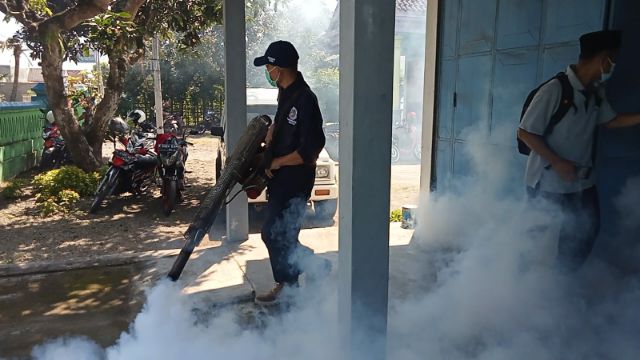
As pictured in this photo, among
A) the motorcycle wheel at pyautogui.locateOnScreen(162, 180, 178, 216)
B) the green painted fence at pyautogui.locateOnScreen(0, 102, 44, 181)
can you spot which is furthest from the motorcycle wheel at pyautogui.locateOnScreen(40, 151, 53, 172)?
the motorcycle wheel at pyautogui.locateOnScreen(162, 180, 178, 216)

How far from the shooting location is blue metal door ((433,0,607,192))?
357 cm

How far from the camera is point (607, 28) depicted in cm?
322

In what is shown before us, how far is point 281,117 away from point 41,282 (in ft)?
8.40

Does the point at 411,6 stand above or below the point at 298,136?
above

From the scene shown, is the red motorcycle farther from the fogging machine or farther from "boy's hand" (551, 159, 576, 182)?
"boy's hand" (551, 159, 576, 182)

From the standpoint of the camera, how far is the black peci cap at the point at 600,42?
9.05 ft

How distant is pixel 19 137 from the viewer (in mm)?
10016

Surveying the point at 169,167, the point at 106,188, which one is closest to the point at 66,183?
the point at 106,188

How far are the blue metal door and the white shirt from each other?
0.66 m

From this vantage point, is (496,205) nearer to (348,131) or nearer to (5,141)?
(348,131)

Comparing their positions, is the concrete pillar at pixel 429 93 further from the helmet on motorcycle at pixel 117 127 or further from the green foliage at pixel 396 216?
the helmet on motorcycle at pixel 117 127

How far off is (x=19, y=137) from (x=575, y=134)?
10154 mm

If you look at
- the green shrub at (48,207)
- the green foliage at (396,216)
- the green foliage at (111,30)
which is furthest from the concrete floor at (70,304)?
the green foliage at (111,30)

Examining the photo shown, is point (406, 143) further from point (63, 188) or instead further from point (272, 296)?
point (272, 296)
